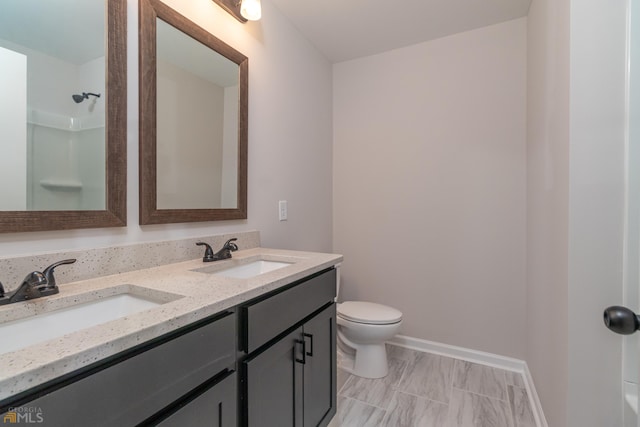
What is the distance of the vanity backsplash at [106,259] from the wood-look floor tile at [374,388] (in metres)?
1.22

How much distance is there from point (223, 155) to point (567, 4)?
155 centimetres

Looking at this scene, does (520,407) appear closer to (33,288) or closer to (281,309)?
(281,309)

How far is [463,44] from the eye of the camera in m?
2.09

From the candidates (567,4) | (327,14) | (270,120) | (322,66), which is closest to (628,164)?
(567,4)

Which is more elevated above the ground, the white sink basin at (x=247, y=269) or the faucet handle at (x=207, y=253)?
the faucet handle at (x=207, y=253)

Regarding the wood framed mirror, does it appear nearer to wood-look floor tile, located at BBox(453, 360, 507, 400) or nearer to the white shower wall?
the white shower wall

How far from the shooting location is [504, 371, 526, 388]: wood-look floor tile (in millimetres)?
1848

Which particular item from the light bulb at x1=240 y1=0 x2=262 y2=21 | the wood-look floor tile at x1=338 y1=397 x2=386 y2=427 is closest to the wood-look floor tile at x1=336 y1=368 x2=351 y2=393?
the wood-look floor tile at x1=338 y1=397 x2=386 y2=427

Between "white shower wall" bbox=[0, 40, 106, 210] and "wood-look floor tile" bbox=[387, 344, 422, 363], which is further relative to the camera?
"wood-look floor tile" bbox=[387, 344, 422, 363]

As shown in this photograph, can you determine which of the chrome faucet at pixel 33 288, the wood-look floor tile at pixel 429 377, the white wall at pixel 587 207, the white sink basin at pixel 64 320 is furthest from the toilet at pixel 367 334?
the chrome faucet at pixel 33 288

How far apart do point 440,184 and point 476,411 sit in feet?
4.71

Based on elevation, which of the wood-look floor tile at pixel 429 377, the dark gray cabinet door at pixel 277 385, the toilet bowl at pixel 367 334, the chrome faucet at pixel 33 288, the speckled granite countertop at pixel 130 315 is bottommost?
the wood-look floor tile at pixel 429 377

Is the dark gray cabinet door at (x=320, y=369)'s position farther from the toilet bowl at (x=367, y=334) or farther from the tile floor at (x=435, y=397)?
the toilet bowl at (x=367, y=334)

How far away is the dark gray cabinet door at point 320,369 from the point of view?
3.86 ft
